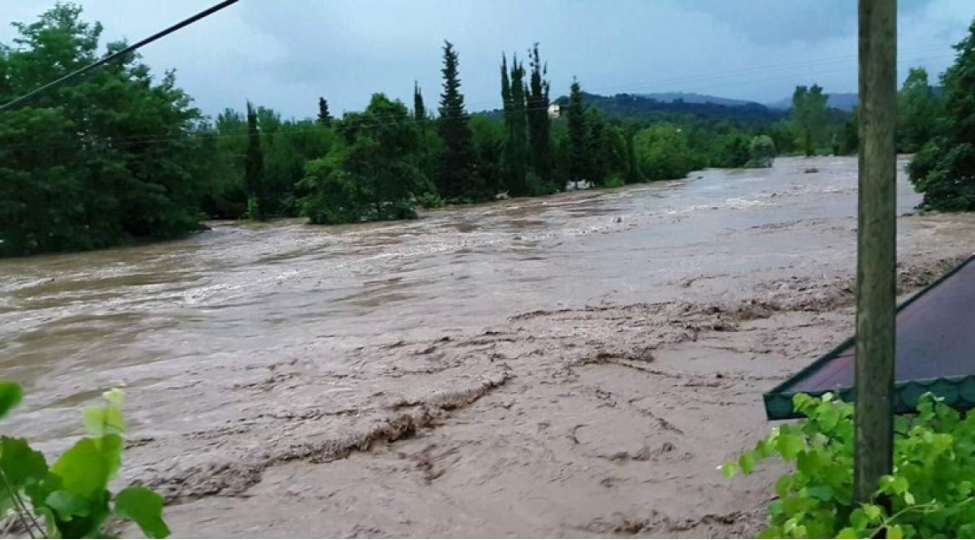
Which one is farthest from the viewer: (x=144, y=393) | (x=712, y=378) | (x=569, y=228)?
(x=569, y=228)

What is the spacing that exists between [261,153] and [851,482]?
1578 inches

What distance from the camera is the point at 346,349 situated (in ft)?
28.5

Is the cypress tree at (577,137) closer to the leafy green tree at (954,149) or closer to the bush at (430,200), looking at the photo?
the bush at (430,200)

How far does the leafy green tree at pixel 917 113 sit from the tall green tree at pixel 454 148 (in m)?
18.2

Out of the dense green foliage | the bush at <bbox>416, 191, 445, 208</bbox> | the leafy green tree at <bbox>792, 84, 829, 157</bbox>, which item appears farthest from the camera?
the leafy green tree at <bbox>792, 84, 829, 157</bbox>

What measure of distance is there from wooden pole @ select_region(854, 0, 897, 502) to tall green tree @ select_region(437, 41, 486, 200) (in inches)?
1544

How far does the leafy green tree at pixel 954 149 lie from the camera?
17.8m

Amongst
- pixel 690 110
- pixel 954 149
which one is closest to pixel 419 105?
pixel 954 149

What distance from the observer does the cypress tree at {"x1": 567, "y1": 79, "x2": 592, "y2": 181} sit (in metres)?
48.4

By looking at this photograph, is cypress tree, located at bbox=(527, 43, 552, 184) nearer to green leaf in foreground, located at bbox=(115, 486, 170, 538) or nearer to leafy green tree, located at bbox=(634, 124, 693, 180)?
leafy green tree, located at bbox=(634, 124, 693, 180)

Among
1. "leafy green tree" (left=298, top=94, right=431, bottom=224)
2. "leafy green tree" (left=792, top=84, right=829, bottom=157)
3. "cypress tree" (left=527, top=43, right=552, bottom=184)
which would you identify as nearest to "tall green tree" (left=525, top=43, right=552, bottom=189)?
"cypress tree" (left=527, top=43, right=552, bottom=184)

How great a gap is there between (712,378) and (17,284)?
1642 cm

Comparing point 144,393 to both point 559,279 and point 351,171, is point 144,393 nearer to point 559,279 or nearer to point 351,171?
point 559,279

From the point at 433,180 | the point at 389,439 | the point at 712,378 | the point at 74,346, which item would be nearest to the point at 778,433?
the point at 389,439
